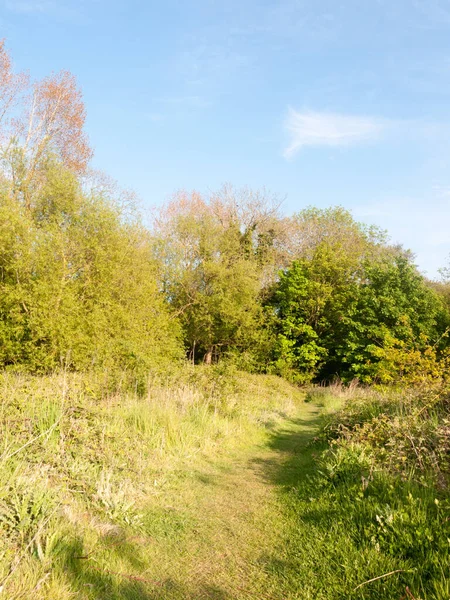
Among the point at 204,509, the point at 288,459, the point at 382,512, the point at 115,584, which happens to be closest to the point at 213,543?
the point at 204,509

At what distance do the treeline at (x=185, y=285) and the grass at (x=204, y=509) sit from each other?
2977mm

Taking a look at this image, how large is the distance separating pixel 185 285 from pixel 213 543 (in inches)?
893

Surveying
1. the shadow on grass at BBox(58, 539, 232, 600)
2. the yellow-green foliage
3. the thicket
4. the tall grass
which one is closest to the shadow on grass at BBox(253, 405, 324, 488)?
the thicket

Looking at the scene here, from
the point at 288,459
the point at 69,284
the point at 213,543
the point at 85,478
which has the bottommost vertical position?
the point at 288,459

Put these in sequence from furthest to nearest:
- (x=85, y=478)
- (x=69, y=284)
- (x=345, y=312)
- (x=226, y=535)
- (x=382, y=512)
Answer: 1. (x=345, y=312)
2. (x=69, y=284)
3. (x=85, y=478)
4. (x=226, y=535)
5. (x=382, y=512)

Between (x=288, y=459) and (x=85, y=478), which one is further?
(x=288, y=459)

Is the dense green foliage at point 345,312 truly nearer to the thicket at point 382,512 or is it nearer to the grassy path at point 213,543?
the thicket at point 382,512

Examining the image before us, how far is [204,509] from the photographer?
191 inches

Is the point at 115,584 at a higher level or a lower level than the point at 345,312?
lower

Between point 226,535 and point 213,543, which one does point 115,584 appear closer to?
point 213,543

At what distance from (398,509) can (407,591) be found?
117 centimetres

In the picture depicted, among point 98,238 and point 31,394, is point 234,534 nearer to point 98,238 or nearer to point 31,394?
point 31,394

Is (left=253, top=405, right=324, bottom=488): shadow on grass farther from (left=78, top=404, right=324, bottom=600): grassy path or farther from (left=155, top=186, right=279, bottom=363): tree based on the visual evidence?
(left=155, top=186, right=279, bottom=363): tree

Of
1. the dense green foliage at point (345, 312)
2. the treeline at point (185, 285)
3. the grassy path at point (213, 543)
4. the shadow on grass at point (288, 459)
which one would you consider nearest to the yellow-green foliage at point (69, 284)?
the treeline at point (185, 285)
